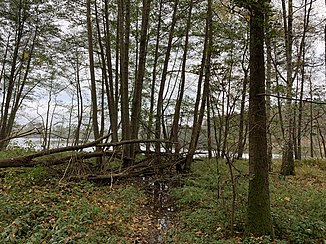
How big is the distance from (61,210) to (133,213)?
1.40 m

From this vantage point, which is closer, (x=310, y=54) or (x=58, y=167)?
(x=58, y=167)

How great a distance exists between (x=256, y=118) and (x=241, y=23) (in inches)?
122

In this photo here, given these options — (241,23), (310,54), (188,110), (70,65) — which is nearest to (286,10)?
(310,54)

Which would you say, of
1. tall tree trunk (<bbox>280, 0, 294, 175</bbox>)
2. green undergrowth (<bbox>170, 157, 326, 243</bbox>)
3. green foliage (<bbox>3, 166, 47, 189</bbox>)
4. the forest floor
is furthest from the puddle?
tall tree trunk (<bbox>280, 0, 294, 175</bbox>)

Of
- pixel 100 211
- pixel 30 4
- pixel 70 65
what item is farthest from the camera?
pixel 70 65

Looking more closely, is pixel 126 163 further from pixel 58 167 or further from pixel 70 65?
pixel 70 65

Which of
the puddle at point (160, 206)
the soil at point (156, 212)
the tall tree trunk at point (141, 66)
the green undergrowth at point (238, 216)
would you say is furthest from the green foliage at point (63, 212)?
the tall tree trunk at point (141, 66)

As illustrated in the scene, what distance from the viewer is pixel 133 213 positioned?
526 cm

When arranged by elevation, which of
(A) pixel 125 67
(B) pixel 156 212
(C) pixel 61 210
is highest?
(A) pixel 125 67

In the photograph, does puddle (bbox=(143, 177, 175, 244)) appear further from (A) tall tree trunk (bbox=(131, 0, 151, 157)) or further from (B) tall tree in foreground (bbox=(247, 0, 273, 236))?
(B) tall tree in foreground (bbox=(247, 0, 273, 236))

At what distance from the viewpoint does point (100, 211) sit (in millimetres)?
4742

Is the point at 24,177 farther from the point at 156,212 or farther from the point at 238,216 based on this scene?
the point at 238,216

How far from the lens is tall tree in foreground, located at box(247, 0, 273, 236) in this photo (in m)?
3.80

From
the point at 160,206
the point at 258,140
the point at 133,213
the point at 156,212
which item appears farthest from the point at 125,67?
the point at 258,140
